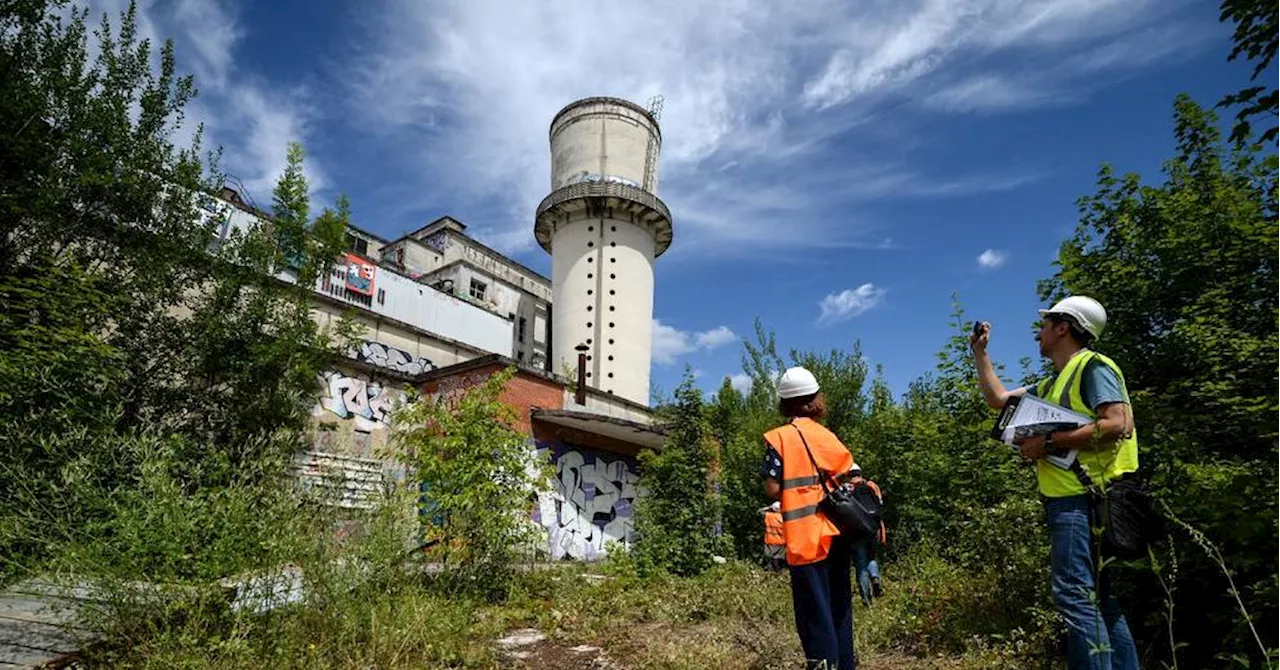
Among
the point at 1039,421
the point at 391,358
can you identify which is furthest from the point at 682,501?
the point at 391,358

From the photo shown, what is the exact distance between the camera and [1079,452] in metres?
2.68

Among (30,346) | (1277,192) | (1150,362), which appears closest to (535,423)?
(30,346)

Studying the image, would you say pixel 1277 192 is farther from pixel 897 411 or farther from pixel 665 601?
pixel 897 411

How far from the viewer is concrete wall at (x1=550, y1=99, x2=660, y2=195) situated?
1126 inches

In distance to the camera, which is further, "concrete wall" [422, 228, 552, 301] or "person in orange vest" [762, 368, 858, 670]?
"concrete wall" [422, 228, 552, 301]

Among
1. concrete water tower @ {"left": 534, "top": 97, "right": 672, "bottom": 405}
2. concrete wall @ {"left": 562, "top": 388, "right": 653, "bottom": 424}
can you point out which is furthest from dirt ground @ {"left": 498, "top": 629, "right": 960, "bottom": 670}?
concrete water tower @ {"left": 534, "top": 97, "right": 672, "bottom": 405}

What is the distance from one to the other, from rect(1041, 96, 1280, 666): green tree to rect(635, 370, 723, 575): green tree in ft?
18.8

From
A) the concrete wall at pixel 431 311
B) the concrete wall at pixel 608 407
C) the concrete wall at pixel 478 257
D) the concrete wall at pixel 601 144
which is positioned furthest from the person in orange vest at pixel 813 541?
the concrete wall at pixel 478 257

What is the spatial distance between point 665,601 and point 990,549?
3070 mm

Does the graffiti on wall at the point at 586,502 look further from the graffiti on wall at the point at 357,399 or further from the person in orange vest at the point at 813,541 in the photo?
the person in orange vest at the point at 813,541

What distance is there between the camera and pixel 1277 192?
553 centimetres

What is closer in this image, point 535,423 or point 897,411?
point 535,423

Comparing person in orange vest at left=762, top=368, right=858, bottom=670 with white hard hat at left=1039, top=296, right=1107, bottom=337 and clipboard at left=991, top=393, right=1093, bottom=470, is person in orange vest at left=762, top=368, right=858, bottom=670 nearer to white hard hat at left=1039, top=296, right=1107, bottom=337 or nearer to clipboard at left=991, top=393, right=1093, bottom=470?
clipboard at left=991, top=393, right=1093, bottom=470

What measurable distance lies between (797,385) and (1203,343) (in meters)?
3.43
